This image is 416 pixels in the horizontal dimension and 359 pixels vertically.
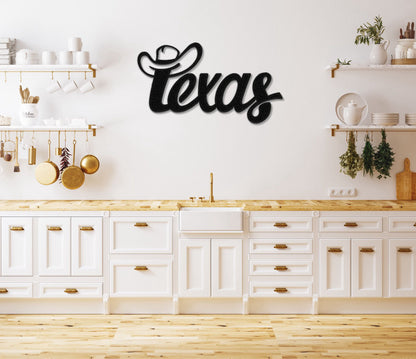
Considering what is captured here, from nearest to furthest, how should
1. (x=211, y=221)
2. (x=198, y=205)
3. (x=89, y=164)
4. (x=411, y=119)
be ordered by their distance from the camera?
1. (x=211, y=221)
2. (x=198, y=205)
3. (x=411, y=119)
4. (x=89, y=164)

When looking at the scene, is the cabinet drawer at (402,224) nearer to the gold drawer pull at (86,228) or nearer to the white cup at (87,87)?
the gold drawer pull at (86,228)

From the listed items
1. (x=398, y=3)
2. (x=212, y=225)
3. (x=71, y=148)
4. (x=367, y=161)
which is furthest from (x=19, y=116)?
(x=398, y=3)

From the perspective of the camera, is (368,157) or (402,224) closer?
(402,224)

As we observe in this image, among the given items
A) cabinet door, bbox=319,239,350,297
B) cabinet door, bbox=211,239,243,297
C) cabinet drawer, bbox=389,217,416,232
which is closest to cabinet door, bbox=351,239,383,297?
cabinet door, bbox=319,239,350,297

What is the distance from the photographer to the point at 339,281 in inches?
162

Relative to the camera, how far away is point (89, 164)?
14.9 feet

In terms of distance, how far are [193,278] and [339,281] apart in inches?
42.1

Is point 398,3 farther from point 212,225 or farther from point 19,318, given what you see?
point 19,318

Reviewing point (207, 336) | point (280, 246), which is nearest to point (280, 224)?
point (280, 246)

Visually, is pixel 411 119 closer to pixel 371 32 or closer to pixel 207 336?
pixel 371 32

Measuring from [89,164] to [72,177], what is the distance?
17 centimetres

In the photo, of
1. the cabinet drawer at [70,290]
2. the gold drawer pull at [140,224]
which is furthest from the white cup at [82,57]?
the cabinet drawer at [70,290]

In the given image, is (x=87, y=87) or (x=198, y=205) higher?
(x=87, y=87)

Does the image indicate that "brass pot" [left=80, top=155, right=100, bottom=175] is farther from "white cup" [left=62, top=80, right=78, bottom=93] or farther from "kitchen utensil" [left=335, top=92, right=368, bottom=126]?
"kitchen utensil" [left=335, top=92, right=368, bottom=126]
